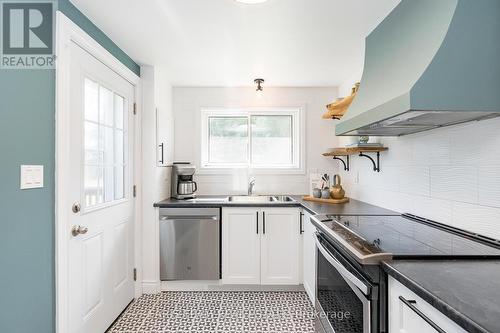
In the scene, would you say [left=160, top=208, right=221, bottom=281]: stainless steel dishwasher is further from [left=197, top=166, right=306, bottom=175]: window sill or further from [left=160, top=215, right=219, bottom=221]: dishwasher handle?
[left=197, top=166, right=306, bottom=175]: window sill

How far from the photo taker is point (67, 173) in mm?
1600

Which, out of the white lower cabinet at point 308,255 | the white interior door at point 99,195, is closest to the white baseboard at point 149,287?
the white interior door at point 99,195

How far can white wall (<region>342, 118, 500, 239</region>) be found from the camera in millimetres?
1339

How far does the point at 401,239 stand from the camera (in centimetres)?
134

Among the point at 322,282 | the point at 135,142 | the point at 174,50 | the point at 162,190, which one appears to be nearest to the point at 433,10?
the point at 322,282

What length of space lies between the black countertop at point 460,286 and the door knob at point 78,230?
1.73m

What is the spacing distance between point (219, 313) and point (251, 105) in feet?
7.68

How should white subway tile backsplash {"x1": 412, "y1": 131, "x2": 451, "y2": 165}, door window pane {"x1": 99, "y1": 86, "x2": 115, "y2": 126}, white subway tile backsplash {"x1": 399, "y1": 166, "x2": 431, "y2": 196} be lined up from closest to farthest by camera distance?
1. white subway tile backsplash {"x1": 412, "y1": 131, "x2": 451, "y2": 165}
2. white subway tile backsplash {"x1": 399, "y1": 166, "x2": 431, "y2": 196}
3. door window pane {"x1": 99, "y1": 86, "x2": 115, "y2": 126}

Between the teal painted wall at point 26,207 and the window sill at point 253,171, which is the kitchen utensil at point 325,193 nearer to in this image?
the window sill at point 253,171

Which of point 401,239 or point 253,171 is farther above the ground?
point 253,171

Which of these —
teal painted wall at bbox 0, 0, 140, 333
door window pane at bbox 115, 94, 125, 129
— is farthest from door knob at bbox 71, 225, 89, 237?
door window pane at bbox 115, 94, 125, 129

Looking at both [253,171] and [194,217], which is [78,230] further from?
[253,171]

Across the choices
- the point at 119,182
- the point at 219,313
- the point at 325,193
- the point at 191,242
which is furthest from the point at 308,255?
the point at 119,182

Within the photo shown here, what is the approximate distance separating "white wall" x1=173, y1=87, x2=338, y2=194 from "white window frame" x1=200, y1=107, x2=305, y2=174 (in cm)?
6
